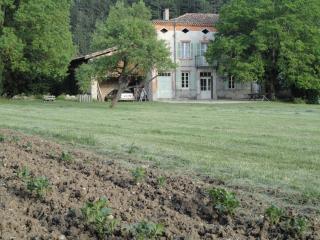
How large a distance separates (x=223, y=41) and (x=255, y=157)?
1179 inches

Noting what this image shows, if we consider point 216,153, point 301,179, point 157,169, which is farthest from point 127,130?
point 301,179

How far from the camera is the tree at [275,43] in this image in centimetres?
3797

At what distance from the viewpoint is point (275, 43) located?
38688mm

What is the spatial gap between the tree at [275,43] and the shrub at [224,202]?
108ft

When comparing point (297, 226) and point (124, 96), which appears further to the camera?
point (124, 96)

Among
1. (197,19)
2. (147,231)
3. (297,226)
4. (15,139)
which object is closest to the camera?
(147,231)

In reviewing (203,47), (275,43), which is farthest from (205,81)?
(275,43)

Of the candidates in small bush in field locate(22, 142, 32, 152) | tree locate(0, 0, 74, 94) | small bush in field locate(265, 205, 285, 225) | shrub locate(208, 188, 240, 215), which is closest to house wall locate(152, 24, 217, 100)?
tree locate(0, 0, 74, 94)

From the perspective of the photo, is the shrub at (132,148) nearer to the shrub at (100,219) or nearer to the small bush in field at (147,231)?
the shrub at (100,219)

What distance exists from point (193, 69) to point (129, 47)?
17.7 metres

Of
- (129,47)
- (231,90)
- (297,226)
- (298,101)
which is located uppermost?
(129,47)

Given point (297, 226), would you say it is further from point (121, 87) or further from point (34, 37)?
point (34, 37)

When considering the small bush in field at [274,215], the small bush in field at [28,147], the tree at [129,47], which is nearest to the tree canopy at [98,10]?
the tree at [129,47]

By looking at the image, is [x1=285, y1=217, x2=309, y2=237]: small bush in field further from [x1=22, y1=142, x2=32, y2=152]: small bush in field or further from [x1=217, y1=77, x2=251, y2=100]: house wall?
[x1=217, y1=77, x2=251, y2=100]: house wall
